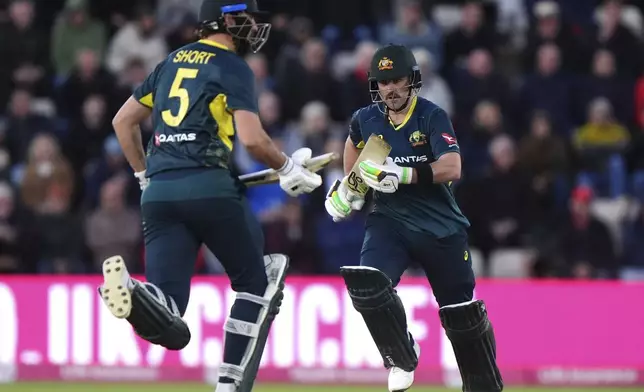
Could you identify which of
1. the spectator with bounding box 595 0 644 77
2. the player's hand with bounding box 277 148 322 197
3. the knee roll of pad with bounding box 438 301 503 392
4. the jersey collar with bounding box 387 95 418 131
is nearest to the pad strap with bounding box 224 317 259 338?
the player's hand with bounding box 277 148 322 197

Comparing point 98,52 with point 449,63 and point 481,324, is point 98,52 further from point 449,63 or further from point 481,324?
point 481,324

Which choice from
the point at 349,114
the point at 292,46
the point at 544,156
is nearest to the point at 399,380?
the point at 544,156

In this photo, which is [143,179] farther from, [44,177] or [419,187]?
[44,177]

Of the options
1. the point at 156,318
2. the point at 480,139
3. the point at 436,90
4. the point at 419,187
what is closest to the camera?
the point at 156,318

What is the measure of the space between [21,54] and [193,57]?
889 cm

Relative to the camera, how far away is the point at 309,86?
15828 millimetres

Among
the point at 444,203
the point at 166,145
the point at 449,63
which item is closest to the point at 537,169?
the point at 449,63

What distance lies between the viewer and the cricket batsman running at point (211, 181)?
7879mm

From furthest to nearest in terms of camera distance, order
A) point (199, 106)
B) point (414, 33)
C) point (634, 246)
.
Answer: point (414, 33) → point (634, 246) → point (199, 106)

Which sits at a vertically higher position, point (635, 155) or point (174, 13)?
point (174, 13)

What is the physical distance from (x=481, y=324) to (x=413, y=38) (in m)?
8.17

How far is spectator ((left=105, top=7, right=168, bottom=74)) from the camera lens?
53.4 ft

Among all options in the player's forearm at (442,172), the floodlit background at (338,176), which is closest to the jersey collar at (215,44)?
the player's forearm at (442,172)

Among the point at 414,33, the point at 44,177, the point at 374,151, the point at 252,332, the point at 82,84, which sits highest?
the point at 414,33
